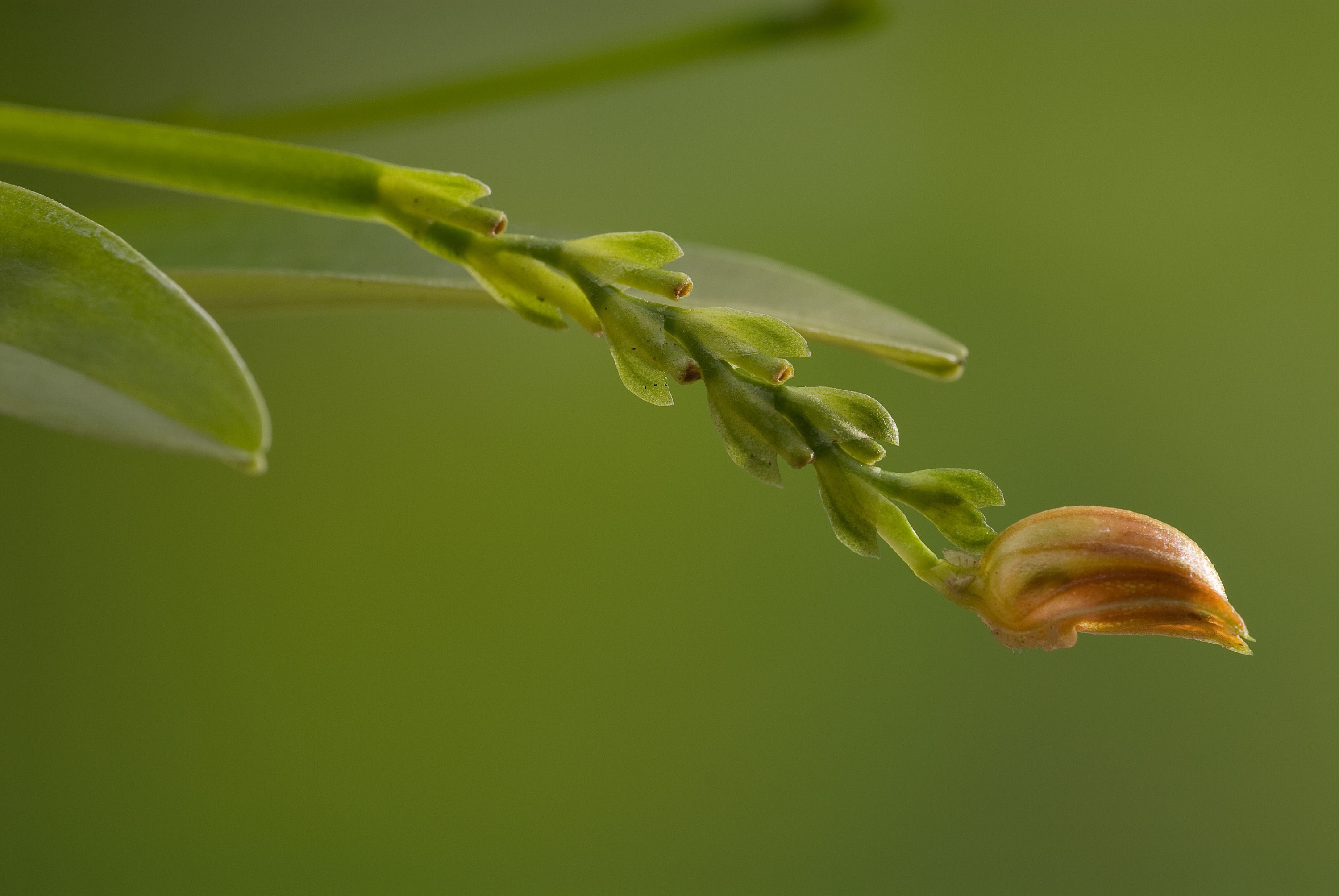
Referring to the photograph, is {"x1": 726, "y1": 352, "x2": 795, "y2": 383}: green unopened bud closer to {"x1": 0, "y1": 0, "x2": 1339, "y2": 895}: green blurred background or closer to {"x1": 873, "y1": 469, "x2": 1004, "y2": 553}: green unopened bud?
{"x1": 873, "y1": 469, "x2": 1004, "y2": 553}: green unopened bud

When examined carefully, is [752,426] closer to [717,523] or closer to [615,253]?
[615,253]

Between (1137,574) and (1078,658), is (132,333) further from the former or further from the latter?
(1078,658)

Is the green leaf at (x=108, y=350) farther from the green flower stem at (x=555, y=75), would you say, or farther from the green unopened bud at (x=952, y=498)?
the green flower stem at (x=555, y=75)

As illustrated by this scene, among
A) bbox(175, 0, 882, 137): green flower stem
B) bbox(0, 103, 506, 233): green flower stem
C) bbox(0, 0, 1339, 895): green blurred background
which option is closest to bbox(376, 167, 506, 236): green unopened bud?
bbox(0, 103, 506, 233): green flower stem

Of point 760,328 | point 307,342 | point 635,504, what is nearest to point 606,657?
point 635,504

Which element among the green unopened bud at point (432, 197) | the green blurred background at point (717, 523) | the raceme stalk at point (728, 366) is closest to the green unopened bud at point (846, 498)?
the raceme stalk at point (728, 366)

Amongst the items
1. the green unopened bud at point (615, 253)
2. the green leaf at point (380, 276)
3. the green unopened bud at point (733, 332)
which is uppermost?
the green leaf at point (380, 276)

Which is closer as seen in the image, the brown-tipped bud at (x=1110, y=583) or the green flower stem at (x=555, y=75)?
the brown-tipped bud at (x=1110, y=583)
